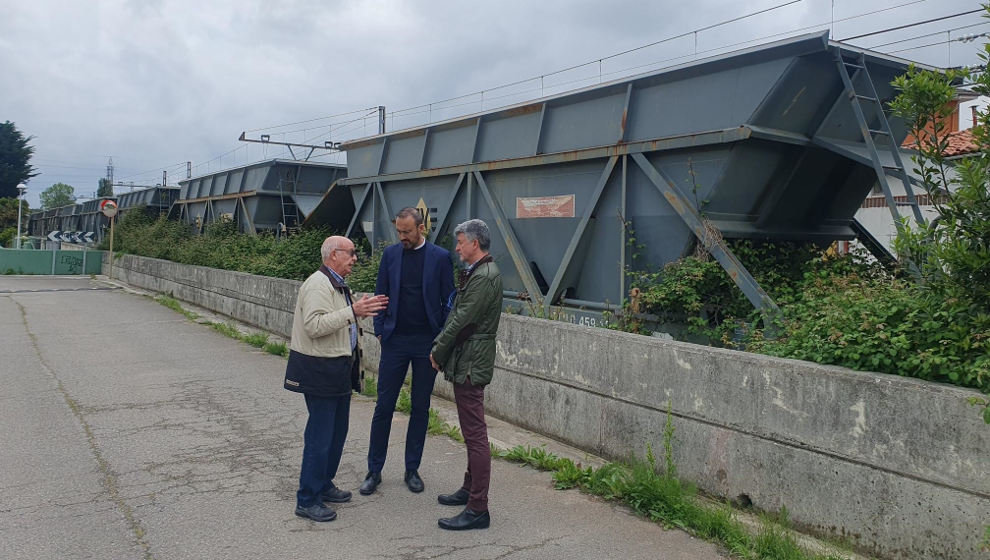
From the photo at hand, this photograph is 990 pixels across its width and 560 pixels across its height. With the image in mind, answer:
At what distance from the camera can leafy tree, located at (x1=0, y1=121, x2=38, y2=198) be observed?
205ft

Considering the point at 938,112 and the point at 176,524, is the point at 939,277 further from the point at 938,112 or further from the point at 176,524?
the point at 176,524

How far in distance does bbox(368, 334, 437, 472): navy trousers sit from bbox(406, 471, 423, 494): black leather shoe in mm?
41

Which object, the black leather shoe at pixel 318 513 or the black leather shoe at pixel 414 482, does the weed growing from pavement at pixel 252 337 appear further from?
the black leather shoe at pixel 318 513

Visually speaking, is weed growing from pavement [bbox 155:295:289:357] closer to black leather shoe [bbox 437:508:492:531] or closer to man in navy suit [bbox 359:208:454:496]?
man in navy suit [bbox 359:208:454:496]

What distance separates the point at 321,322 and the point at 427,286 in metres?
0.80

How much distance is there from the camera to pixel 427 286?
Answer: 4770 mm

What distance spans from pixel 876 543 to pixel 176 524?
394 cm

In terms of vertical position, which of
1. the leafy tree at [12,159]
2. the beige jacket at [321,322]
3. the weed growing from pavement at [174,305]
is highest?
the leafy tree at [12,159]

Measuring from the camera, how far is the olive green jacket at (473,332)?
432 cm

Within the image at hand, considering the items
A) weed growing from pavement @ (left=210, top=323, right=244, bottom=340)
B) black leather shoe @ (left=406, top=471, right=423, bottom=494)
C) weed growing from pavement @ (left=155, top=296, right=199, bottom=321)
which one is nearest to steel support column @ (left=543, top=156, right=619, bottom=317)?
black leather shoe @ (left=406, top=471, right=423, bottom=494)

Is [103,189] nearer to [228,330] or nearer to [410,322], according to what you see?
[228,330]

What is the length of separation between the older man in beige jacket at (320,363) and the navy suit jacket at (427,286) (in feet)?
1.07

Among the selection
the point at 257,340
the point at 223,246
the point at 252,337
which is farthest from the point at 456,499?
the point at 223,246

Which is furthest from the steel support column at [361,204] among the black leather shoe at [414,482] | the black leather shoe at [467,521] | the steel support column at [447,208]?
the black leather shoe at [467,521]
